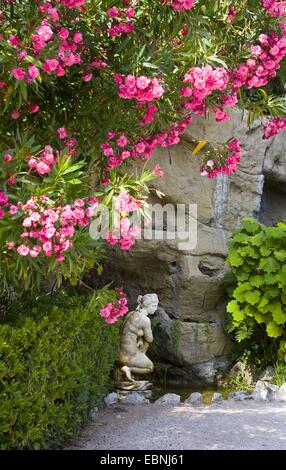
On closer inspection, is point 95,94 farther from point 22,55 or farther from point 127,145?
point 22,55

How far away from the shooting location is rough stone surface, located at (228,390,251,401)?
657cm

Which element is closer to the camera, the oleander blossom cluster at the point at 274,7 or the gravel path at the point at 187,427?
the oleander blossom cluster at the point at 274,7

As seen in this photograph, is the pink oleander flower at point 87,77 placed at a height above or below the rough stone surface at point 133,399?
above

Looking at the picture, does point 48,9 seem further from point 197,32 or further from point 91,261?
point 91,261

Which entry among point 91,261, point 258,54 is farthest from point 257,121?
point 91,261

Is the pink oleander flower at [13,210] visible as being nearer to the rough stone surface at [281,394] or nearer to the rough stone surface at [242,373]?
the rough stone surface at [281,394]

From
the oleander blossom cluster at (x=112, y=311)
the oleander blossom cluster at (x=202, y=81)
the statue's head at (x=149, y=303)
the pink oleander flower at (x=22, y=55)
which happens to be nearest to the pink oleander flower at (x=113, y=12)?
the oleander blossom cluster at (x=202, y=81)

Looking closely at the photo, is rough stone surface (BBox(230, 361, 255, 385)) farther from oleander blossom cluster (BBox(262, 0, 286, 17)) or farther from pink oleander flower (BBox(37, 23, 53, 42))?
pink oleander flower (BBox(37, 23, 53, 42))

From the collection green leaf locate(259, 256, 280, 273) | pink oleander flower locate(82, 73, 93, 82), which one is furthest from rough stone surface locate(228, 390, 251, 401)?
pink oleander flower locate(82, 73, 93, 82)

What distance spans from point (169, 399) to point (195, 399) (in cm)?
24

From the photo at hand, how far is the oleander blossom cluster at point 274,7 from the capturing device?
4.46 m

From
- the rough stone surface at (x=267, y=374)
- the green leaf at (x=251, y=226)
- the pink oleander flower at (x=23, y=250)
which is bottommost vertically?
the rough stone surface at (x=267, y=374)

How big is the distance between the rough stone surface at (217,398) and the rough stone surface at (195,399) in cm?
12
